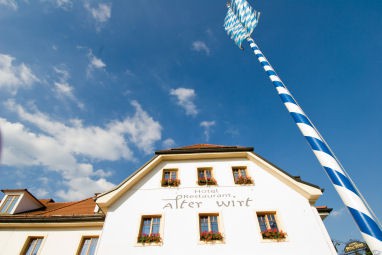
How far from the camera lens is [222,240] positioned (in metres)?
9.73

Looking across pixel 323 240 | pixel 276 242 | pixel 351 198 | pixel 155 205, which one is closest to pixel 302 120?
pixel 351 198

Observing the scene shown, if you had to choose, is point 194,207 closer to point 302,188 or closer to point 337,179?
point 302,188

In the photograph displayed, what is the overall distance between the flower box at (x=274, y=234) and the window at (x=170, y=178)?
5.30m

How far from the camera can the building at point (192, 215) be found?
9.71 meters

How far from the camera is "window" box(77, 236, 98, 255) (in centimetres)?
1142

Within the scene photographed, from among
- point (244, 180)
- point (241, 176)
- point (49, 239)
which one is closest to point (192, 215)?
point (244, 180)

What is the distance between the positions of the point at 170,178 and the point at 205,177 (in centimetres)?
220

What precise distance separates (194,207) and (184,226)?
1.12 metres

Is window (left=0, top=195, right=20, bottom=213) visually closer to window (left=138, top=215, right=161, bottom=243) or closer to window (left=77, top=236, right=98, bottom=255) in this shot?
window (left=77, top=236, right=98, bottom=255)

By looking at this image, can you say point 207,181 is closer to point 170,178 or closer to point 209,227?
point 170,178

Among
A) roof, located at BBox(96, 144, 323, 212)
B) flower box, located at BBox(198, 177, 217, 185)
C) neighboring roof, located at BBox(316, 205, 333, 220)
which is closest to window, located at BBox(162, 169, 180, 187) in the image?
roof, located at BBox(96, 144, 323, 212)

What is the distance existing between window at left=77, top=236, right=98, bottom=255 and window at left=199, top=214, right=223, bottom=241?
6411mm

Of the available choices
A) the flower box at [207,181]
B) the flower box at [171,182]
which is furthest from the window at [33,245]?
the flower box at [207,181]

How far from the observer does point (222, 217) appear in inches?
416
